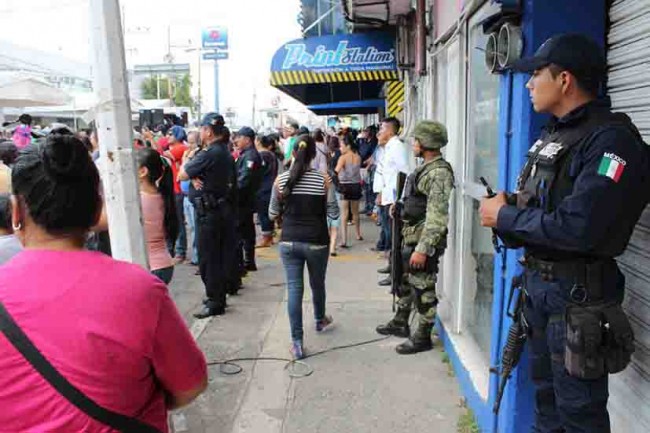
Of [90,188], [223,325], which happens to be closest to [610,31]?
[90,188]

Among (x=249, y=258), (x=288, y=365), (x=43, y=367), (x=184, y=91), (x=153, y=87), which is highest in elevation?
(x=153, y=87)

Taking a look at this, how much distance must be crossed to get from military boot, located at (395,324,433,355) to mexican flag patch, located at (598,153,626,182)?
3.02 meters

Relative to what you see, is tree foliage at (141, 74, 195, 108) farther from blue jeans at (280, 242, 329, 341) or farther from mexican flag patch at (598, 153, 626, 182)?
mexican flag patch at (598, 153, 626, 182)

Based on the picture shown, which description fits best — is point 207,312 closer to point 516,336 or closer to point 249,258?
point 249,258

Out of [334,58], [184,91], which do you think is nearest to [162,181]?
[334,58]

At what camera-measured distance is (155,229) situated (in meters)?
4.20

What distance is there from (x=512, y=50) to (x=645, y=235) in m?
1.05

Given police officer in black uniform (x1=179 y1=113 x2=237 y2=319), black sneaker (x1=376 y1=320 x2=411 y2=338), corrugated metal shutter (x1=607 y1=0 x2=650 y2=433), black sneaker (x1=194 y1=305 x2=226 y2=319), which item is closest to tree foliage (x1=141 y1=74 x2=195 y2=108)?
police officer in black uniform (x1=179 y1=113 x2=237 y2=319)

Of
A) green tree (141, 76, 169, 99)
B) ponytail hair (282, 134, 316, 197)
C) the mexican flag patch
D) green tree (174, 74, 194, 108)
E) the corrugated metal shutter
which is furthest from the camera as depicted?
green tree (174, 74, 194, 108)

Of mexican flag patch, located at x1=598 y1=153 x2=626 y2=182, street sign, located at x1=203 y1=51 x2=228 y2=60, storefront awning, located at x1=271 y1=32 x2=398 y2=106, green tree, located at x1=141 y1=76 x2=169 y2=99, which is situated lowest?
mexican flag patch, located at x1=598 y1=153 x2=626 y2=182

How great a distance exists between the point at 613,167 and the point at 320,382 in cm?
290

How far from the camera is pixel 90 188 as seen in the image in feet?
5.02

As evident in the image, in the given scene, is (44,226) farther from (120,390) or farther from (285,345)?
(285,345)

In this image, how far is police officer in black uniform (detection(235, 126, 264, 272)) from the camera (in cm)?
737
